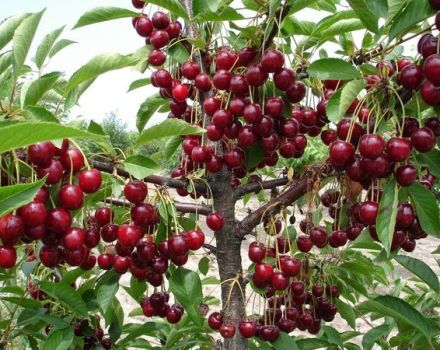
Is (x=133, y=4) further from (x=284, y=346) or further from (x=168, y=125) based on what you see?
(x=284, y=346)

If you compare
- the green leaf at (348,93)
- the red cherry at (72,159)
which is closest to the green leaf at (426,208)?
the green leaf at (348,93)

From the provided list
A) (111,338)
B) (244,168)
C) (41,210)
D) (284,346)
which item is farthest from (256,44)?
(111,338)

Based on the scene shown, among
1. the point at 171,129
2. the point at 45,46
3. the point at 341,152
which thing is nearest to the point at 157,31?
the point at 45,46

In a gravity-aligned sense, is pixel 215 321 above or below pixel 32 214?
below

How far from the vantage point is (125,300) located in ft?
16.3

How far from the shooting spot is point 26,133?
60 cm

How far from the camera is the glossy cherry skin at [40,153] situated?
882mm

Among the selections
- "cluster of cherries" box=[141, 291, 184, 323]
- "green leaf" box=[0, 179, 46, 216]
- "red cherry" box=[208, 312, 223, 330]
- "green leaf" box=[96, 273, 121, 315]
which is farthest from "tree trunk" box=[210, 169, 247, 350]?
"green leaf" box=[0, 179, 46, 216]

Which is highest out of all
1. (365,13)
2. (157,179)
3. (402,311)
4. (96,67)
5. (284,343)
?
(365,13)

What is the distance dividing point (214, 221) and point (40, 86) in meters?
0.60

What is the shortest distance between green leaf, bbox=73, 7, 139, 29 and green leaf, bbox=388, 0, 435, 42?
0.67 metres

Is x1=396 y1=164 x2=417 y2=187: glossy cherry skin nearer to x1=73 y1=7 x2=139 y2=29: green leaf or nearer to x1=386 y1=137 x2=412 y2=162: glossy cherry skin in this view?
x1=386 y1=137 x2=412 y2=162: glossy cherry skin

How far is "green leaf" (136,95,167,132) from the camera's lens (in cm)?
165

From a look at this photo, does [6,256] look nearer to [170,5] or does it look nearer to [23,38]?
[23,38]
